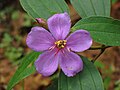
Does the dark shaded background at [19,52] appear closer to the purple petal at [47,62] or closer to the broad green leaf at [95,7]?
the broad green leaf at [95,7]

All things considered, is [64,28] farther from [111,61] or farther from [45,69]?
[111,61]

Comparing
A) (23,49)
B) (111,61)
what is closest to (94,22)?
(111,61)

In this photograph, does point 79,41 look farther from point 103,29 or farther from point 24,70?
point 24,70

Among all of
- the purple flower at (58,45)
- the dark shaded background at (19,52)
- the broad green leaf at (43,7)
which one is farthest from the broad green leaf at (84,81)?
the dark shaded background at (19,52)

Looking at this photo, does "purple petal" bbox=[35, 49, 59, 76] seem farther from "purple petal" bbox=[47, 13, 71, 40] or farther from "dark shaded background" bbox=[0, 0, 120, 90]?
"dark shaded background" bbox=[0, 0, 120, 90]

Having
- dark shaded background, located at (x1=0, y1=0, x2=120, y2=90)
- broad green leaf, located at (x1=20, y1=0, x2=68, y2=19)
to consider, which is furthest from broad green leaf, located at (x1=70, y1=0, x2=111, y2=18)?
dark shaded background, located at (x1=0, y1=0, x2=120, y2=90)

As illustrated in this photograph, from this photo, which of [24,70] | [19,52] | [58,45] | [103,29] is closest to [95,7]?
[103,29]
